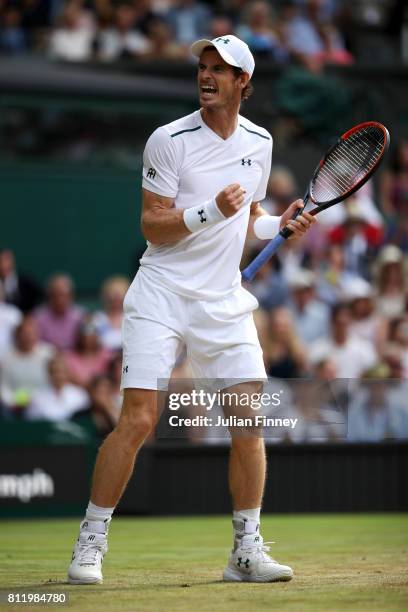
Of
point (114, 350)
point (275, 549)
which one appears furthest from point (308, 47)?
point (275, 549)

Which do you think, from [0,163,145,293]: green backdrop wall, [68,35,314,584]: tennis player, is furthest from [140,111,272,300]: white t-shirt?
[0,163,145,293]: green backdrop wall

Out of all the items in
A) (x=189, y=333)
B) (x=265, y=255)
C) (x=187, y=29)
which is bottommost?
(x=189, y=333)

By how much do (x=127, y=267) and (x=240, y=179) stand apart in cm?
840

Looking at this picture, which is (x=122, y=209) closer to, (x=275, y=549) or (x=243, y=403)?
(x=275, y=549)

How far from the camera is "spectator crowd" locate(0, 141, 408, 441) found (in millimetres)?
10586

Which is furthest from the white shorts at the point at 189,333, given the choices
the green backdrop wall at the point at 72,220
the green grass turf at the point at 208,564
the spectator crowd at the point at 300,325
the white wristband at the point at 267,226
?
the green backdrop wall at the point at 72,220

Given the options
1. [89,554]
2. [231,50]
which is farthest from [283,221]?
[89,554]

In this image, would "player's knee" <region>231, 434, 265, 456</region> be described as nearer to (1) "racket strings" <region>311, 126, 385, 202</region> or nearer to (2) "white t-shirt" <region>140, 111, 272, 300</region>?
(2) "white t-shirt" <region>140, 111, 272, 300</region>

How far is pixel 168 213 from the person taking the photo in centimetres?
561

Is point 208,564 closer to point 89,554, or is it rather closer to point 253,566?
point 253,566

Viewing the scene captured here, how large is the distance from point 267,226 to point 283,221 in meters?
0.08

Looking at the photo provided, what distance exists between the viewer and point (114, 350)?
37.5 feet

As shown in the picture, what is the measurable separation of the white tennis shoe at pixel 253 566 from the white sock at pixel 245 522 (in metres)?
0.02

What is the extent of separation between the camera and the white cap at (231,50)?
564cm
